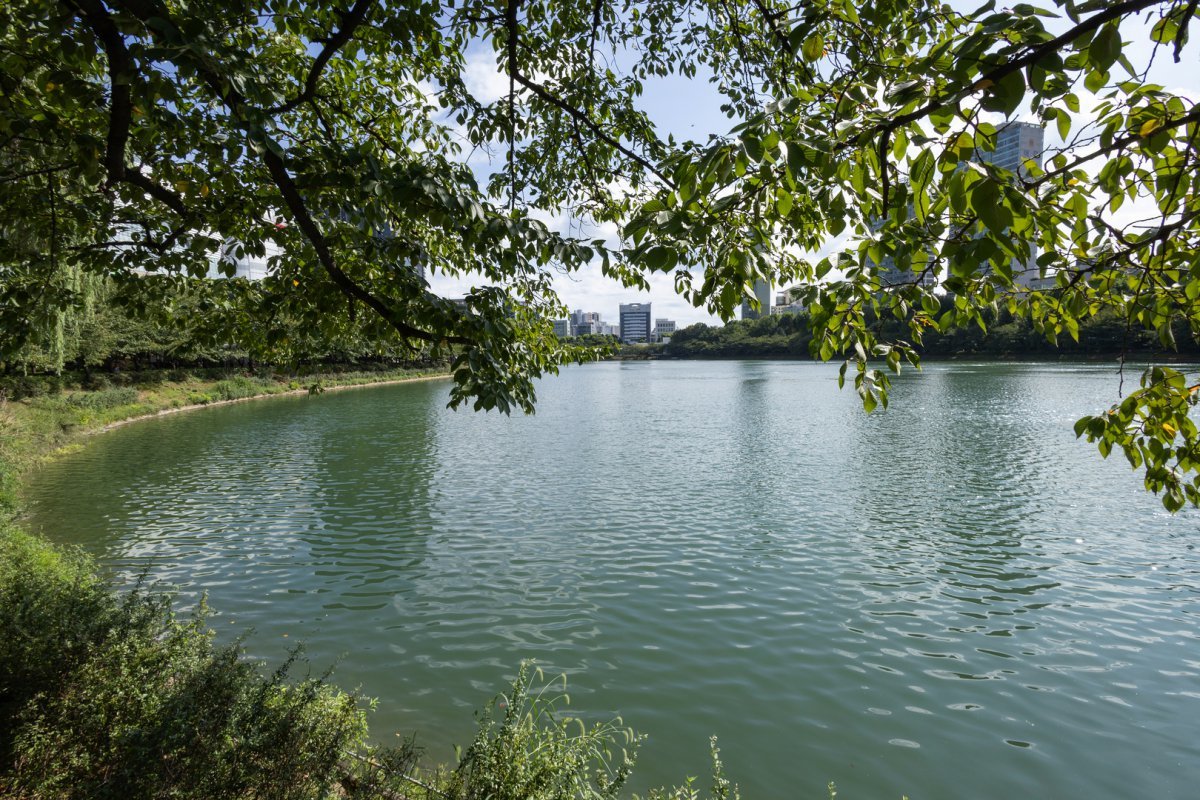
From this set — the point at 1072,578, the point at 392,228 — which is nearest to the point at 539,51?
the point at 392,228

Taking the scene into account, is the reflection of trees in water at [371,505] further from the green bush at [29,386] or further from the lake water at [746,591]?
the green bush at [29,386]

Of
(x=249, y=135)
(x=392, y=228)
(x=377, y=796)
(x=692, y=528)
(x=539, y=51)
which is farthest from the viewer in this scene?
(x=692, y=528)

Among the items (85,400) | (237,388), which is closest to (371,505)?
(85,400)

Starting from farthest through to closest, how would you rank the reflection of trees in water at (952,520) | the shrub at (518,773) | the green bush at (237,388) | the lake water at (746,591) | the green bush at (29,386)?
the green bush at (237,388), the green bush at (29,386), the reflection of trees in water at (952,520), the lake water at (746,591), the shrub at (518,773)

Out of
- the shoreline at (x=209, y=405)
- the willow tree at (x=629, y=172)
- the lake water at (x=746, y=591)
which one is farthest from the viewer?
the shoreline at (x=209, y=405)

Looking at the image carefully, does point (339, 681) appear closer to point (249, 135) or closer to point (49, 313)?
point (49, 313)

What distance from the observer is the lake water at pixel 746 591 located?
7191 mm

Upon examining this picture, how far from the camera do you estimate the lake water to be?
23.6 feet

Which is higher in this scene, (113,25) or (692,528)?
(113,25)

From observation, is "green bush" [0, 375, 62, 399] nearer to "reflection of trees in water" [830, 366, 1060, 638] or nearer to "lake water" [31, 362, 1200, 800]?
"lake water" [31, 362, 1200, 800]

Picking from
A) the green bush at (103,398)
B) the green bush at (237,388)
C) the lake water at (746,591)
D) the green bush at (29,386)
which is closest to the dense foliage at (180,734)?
the lake water at (746,591)

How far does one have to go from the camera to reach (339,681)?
27.5 feet

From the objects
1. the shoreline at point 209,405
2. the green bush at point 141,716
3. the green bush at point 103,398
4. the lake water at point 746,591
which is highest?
the green bush at point 103,398

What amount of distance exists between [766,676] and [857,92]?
25.3ft
